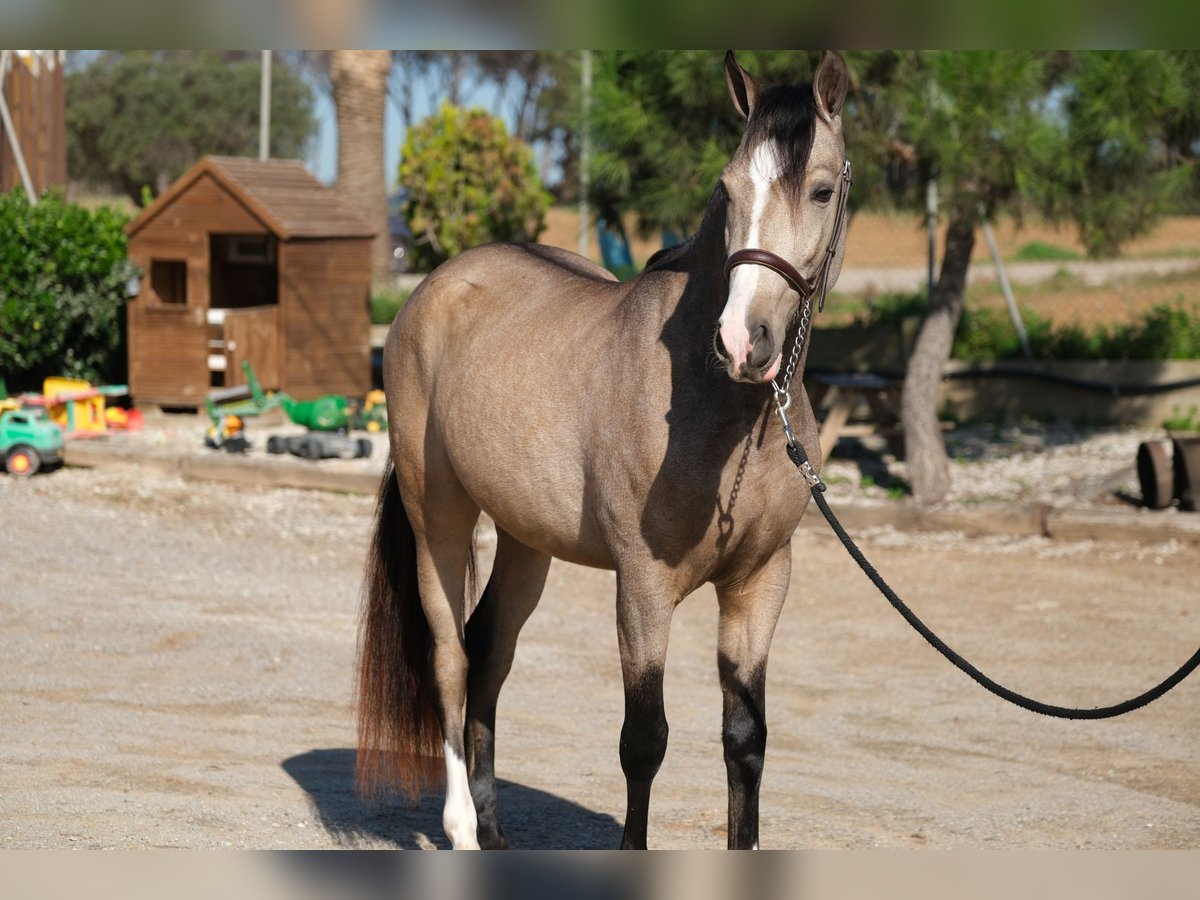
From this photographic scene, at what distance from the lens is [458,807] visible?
3.80 metres

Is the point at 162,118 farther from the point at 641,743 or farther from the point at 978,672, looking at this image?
the point at 978,672

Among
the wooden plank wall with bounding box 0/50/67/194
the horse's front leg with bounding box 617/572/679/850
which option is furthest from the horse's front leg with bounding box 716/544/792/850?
the wooden plank wall with bounding box 0/50/67/194

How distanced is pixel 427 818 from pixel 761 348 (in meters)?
2.56

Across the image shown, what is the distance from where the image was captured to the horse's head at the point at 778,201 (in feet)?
8.03

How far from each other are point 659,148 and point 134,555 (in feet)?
14.3

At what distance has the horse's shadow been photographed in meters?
4.02

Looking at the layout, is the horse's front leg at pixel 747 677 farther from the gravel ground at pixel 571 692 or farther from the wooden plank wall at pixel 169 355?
the wooden plank wall at pixel 169 355

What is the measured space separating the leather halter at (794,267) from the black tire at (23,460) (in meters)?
8.32

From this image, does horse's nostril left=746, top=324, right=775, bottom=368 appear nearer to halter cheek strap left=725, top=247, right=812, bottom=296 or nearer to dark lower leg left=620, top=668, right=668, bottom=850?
halter cheek strap left=725, top=247, right=812, bottom=296

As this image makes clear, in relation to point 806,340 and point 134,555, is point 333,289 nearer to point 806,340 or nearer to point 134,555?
point 134,555

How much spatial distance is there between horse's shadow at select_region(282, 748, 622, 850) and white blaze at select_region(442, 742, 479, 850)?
186 millimetres

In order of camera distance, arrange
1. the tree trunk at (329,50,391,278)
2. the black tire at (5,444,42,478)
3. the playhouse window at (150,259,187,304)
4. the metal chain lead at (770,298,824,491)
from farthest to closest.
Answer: the tree trunk at (329,50,391,278) → the playhouse window at (150,259,187,304) → the black tire at (5,444,42,478) → the metal chain lead at (770,298,824,491)

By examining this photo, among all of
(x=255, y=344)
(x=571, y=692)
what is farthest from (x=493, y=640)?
(x=255, y=344)

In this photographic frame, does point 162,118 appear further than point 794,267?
Yes
